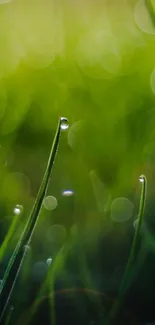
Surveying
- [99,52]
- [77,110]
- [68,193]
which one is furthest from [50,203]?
[99,52]

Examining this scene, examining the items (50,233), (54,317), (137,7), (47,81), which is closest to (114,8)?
(137,7)

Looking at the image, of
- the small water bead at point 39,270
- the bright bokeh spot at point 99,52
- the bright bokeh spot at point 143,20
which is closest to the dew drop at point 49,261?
the small water bead at point 39,270

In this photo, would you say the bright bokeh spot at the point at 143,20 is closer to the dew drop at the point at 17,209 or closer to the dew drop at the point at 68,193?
the dew drop at the point at 68,193

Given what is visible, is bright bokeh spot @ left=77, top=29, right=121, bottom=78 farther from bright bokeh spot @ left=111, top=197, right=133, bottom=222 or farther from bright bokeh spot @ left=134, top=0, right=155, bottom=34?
bright bokeh spot @ left=111, top=197, right=133, bottom=222

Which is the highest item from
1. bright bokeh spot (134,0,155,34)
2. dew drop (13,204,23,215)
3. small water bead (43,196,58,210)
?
bright bokeh spot (134,0,155,34)

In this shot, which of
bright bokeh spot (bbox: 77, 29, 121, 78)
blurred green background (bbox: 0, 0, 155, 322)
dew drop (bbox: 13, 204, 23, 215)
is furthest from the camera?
bright bokeh spot (bbox: 77, 29, 121, 78)

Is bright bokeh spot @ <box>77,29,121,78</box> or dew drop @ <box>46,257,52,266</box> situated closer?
dew drop @ <box>46,257,52,266</box>

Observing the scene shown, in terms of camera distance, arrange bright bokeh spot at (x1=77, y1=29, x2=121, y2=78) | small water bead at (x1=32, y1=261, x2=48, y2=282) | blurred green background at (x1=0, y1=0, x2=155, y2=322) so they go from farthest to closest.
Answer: bright bokeh spot at (x1=77, y1=29, x2=121, y2=78) < blurred green background at (x1=0, y1=0, x2=155, y2=322) < small water bead at (x1=32, y1=261, x2=48, y2=282)

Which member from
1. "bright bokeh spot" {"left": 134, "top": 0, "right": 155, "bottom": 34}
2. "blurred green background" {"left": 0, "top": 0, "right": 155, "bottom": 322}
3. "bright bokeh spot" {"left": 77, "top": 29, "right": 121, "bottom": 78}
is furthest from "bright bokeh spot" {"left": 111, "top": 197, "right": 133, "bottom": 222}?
"bright bokeh spot" {"left": 134, "top": 0, "right": 155, "bottom": 34}
